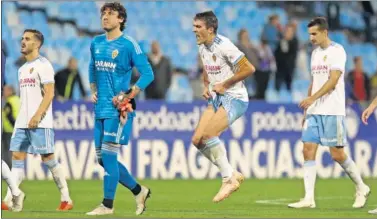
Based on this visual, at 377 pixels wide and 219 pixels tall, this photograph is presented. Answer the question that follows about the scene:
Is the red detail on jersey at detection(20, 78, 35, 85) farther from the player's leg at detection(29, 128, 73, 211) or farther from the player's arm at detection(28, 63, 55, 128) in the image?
the player's leg at detection(29, 128, 73, 211)

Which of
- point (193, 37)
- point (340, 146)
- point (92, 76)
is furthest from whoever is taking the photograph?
point (193, 37)

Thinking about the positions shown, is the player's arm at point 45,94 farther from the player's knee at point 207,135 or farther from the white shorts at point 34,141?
the player's knee at point 207,135

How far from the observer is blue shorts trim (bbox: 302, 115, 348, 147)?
43.1 feet

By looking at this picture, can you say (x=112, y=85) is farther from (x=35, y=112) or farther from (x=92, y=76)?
(x=35, y=112)

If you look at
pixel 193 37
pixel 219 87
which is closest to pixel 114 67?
pixel 219 87

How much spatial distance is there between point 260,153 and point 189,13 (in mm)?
5782

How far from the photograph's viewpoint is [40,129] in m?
12.5

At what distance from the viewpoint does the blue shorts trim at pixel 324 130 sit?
517 inches

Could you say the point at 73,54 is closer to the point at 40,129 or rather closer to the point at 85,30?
the point at 85,30

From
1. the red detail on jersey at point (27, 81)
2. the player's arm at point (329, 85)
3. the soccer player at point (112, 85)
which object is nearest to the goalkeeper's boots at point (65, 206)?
the soccer player at point (112, 85)

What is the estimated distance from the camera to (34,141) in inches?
492

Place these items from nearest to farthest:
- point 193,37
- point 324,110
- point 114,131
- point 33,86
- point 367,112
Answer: point 114,131, point 367,112, point 33,86, point 324,110, point 193,37

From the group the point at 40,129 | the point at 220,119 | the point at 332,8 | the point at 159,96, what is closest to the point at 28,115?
the point at 40,129

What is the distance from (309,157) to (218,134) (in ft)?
4.25
